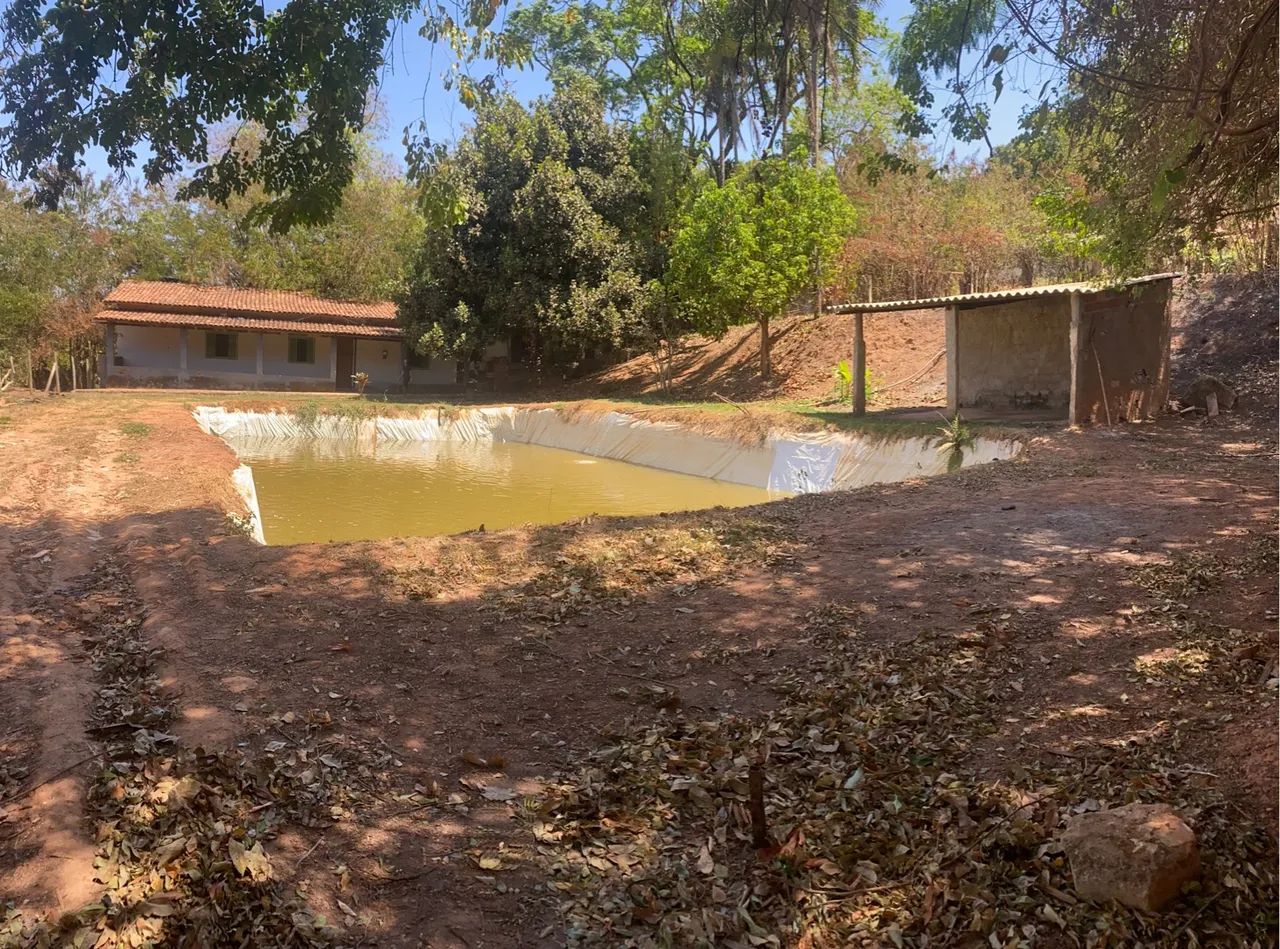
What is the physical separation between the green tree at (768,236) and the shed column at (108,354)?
63.4ft

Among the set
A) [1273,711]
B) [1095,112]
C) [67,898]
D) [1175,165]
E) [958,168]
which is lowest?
[67,898]

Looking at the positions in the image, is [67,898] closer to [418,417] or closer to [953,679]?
[953,679]

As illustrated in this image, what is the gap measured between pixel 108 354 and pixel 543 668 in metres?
31.5

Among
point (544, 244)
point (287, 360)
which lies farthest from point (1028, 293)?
point (287, 360)

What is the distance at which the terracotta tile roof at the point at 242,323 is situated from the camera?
3044 cm

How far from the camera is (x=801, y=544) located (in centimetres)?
792

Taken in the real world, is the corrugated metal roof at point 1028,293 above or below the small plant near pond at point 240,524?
above

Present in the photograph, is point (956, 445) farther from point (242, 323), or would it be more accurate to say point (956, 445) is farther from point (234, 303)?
point (234, 303)

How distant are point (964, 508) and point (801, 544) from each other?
2.03 m

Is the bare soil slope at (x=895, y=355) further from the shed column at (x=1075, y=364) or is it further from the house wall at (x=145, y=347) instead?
the house wall at (x=145, y=347)

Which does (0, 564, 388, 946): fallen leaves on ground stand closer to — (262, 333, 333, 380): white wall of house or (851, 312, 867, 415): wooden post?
(851, 312, 867, 415): wooden post

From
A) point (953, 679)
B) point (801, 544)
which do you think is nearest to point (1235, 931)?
point (953, 679)

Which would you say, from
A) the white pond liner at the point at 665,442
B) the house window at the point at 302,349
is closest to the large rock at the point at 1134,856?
the white pond liner at the point at 665,442

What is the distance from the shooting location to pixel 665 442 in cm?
2123
